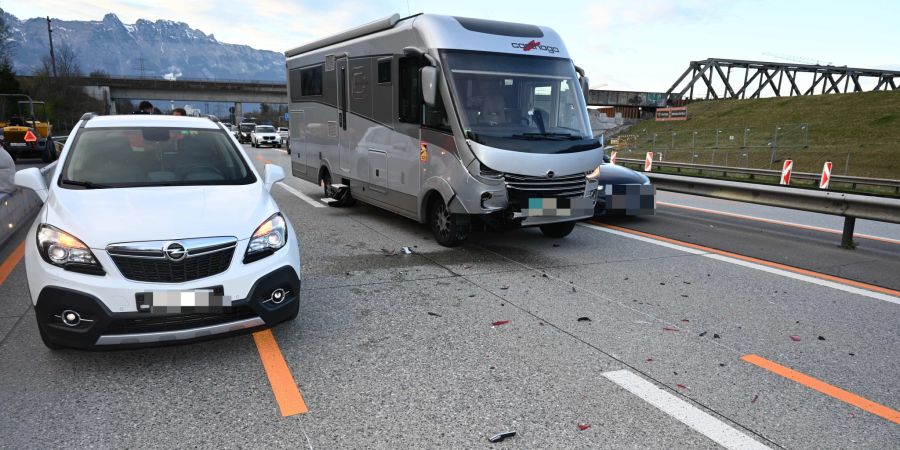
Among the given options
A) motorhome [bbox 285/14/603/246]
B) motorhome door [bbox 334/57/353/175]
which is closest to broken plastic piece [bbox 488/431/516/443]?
motorhome [bbox 285/14/603/246]

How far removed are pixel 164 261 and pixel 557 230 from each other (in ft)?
19.3

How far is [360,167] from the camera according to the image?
366 inches

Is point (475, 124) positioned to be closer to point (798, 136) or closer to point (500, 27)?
point (500, 27)

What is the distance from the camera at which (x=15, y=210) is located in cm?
883

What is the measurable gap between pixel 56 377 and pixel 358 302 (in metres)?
2.36

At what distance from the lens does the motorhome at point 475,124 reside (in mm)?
6621

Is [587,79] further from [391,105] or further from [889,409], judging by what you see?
[889,409]

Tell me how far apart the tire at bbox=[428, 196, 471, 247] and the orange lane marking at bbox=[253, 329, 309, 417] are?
3220 mm

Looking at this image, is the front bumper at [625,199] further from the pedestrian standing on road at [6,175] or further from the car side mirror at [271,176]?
the pedestrian standing on road at [6,175]

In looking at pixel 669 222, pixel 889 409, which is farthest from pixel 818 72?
pixel 889 409

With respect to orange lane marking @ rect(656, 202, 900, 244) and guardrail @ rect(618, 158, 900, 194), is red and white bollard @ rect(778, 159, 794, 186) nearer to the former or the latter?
guardrail @ rect(618, 158, 900, 194)

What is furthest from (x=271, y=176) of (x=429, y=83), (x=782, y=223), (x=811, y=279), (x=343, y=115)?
(x=782, y=223)

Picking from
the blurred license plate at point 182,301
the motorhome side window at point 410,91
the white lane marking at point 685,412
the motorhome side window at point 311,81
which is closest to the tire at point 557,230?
the motorhome side window at point 410,91

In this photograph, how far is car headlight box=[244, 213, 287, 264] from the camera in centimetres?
388
